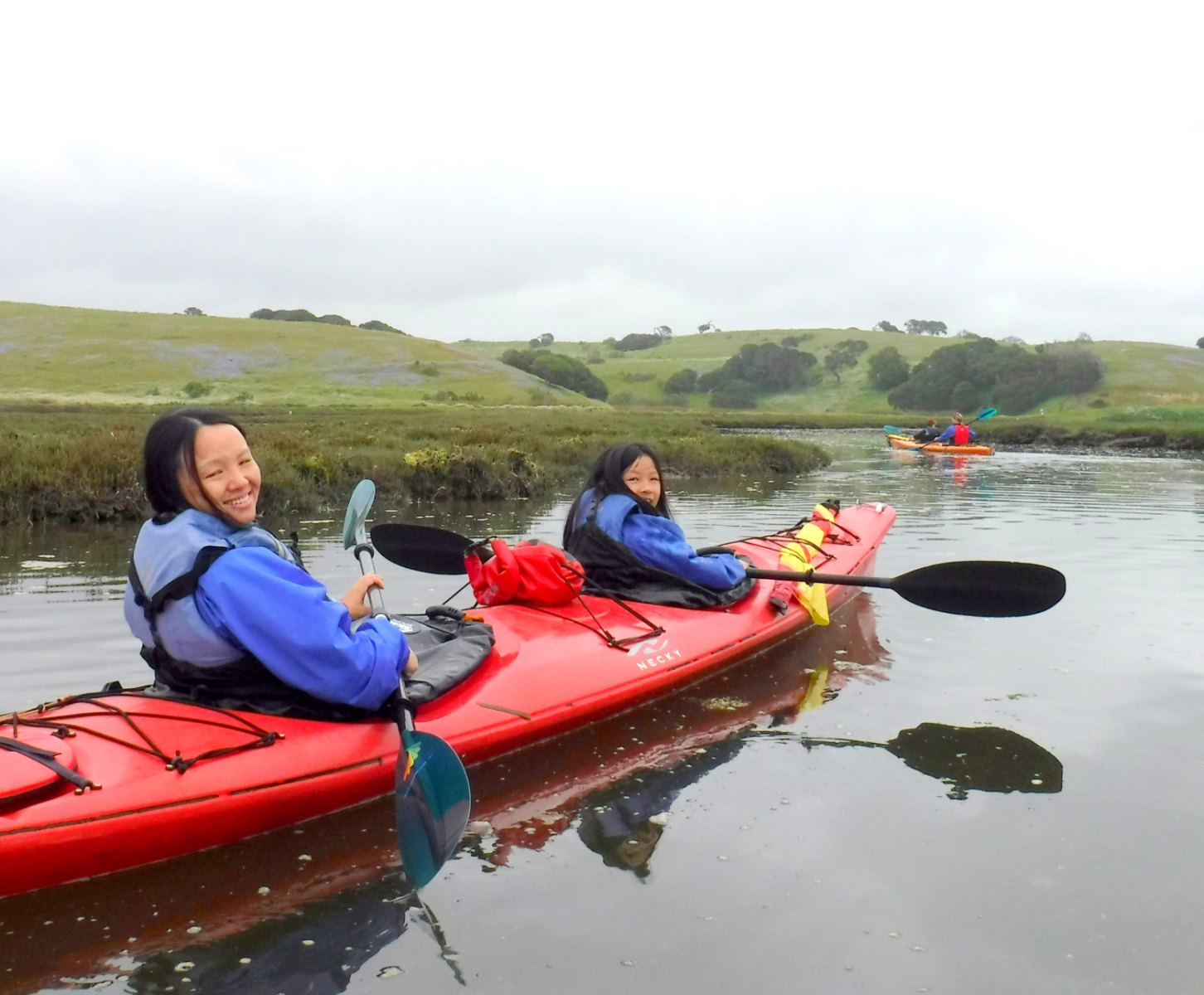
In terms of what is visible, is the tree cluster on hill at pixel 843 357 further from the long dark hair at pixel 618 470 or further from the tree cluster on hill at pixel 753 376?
the long dark hair at pixel 618 470

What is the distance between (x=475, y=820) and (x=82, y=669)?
2672mm

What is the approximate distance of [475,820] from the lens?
3973mm

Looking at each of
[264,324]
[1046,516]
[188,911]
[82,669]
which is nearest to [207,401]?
[264,324]

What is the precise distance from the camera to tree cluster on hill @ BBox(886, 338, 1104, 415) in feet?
213

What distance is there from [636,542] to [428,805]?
8.48ft

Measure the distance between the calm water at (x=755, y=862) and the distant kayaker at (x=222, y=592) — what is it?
0.59 meters

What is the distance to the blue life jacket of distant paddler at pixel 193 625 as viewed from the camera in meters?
3.40

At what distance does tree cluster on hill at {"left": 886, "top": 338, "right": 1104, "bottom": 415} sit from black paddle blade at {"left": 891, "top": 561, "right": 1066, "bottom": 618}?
63.2 metres

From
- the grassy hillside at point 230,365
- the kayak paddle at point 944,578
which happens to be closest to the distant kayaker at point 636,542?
the kayak paddle at point 944,578

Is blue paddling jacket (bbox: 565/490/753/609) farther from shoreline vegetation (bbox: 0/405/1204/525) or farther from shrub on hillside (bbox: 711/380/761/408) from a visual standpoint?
shrub on hillside (bbox: 711/380/761/408)

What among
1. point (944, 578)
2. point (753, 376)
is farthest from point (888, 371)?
point (944, 578)

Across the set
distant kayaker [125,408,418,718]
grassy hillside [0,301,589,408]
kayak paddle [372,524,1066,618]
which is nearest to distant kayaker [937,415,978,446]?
kayak paddle [372,524,1066,618]

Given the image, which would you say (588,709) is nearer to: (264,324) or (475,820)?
(475,820)

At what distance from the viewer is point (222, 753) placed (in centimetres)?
350
